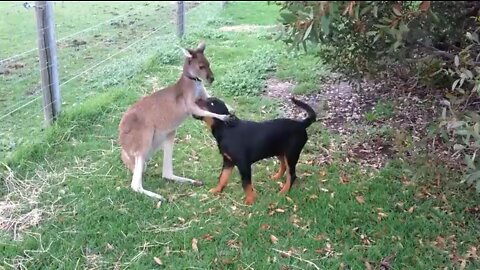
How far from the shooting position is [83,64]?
761 centimetres

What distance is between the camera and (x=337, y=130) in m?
5.59

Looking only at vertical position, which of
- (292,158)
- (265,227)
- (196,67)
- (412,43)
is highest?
(412,43)

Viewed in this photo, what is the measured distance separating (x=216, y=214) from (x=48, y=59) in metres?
2.27

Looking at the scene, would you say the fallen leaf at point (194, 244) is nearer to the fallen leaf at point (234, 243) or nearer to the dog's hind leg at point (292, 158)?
the fallen leaf at point (234, 243)

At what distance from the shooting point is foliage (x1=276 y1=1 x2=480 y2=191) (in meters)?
2.69

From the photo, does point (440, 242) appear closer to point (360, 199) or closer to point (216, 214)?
point (360, 199)

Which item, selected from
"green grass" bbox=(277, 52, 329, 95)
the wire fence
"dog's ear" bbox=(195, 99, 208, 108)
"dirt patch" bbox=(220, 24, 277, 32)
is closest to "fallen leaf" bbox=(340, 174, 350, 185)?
"dog's ear" bbox=(195, 99, 208, 108)

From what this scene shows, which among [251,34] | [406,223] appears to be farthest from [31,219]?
[251,34]

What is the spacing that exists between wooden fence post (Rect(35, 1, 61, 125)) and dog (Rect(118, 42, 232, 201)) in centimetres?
124

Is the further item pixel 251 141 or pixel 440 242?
pixel 251 141

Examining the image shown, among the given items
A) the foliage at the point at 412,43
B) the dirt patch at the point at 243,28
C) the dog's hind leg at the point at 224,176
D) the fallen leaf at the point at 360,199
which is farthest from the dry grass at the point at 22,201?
the dirt patch at the point at 243,28

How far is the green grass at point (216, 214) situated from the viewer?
143 inches

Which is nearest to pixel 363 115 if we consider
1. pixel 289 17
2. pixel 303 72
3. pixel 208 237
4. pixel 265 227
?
pixel 303 72

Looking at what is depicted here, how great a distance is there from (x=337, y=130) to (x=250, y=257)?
227 centimetres
